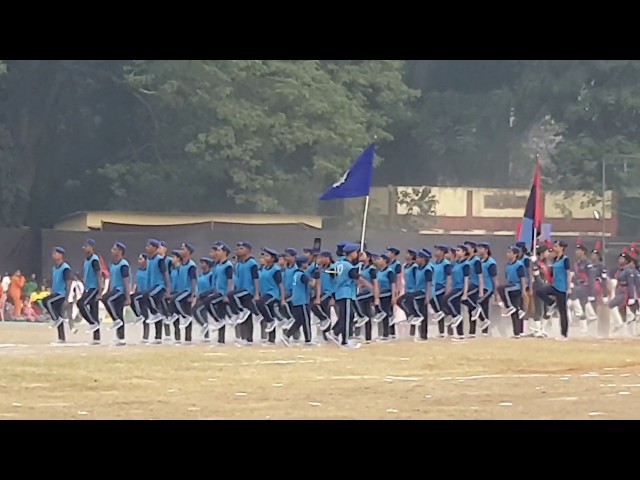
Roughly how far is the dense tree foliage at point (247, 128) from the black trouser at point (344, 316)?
13.3m

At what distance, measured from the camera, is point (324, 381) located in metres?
14.6

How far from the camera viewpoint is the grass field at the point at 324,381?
42.6 feet

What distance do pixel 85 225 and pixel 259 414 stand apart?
57.9 feet

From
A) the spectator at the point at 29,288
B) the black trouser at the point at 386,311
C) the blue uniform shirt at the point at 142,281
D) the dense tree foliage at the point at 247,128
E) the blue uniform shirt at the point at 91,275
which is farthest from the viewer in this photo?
the dense tree foliage at the point at 247,128

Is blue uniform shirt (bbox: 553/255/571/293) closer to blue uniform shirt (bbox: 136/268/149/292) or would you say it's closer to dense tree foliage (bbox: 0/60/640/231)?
blue uniform shirt (bbox: 136/268/149/292)

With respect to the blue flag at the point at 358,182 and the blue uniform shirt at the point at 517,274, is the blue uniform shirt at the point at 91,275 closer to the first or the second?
the blue flag at the point at 358,182

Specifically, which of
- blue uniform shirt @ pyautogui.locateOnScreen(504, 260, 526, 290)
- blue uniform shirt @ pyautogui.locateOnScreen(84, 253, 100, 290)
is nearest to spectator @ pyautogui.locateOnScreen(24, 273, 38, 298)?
blue uniform shirt @ pyautogui.locateOnScreen(84, 253, 100, 290)

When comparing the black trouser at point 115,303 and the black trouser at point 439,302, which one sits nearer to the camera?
the black trouser at point 115,303

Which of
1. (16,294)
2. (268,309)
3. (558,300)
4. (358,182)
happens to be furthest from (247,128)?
(268,309)

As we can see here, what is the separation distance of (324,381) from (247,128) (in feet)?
57.2

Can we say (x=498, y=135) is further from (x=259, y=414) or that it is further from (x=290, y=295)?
(x=259, y=414)

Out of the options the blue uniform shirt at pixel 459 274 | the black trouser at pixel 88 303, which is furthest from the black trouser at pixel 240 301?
the blue uniform shirt at pixel 459 274

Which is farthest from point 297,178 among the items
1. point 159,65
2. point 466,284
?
point 466,284

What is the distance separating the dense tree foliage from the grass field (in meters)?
13.9
